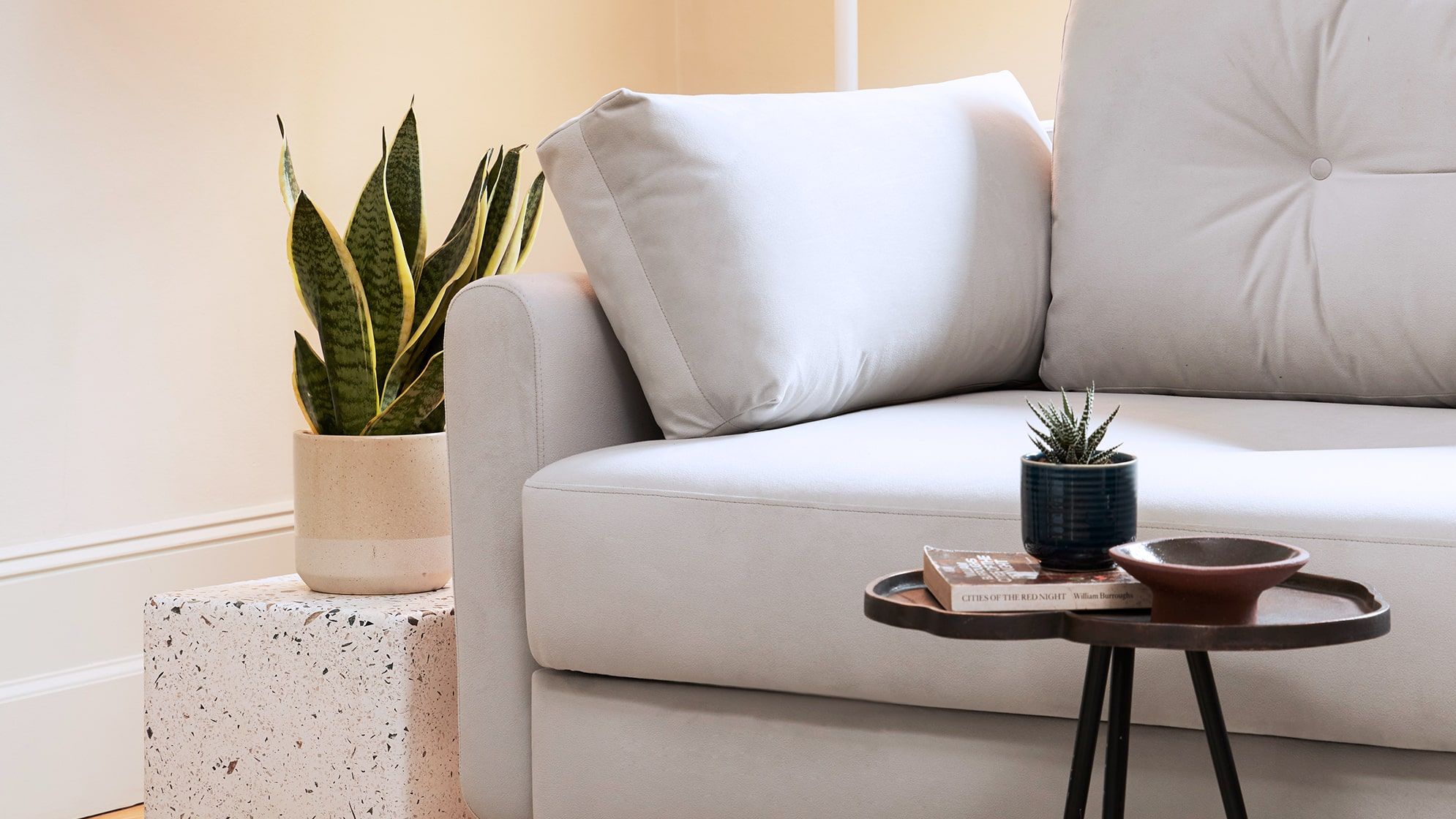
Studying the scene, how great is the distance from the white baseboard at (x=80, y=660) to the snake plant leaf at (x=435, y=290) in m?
0.70

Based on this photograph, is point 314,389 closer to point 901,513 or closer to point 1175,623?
point 901,513

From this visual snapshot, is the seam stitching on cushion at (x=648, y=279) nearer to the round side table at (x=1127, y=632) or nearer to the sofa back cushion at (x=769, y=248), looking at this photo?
the sofa back cushion at (x=769, y=248)

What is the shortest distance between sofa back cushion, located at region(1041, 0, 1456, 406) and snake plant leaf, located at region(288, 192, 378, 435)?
0.83 m

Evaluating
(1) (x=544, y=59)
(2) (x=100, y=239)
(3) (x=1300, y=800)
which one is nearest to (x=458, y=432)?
(3) (x=1300, y=800)

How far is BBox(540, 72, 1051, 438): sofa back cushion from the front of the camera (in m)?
1.31

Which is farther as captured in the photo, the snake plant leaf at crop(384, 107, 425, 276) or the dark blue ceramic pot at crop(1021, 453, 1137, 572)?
the snake plant leaf at crop(384, 107, 425, 276)

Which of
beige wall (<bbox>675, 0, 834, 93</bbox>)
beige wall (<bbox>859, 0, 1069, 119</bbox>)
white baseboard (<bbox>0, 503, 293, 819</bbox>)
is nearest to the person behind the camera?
white baseboard (<bbox>0, 503, 293, 819</bbox>)

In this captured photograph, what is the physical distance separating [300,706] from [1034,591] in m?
0.87

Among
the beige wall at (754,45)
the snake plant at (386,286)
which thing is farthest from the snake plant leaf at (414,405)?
the beige wall at (754,45)

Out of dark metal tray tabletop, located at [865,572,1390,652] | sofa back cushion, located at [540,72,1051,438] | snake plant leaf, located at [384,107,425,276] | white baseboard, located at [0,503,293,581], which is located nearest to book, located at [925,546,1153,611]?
dark metal tray tabletop, located at [865,572,1390,652]

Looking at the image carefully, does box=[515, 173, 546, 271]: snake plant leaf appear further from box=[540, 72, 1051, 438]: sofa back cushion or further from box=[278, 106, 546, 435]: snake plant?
box=[540, 72, 1051, 438]: sofa back cushion

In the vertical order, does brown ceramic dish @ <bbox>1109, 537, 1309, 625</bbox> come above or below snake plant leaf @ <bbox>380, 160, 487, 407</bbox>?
below

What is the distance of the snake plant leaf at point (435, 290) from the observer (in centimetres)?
146

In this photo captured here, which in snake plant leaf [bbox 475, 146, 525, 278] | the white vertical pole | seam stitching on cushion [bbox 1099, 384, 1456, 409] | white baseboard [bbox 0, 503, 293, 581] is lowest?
white baseboard [bbox 0, 503, 293, 581]
